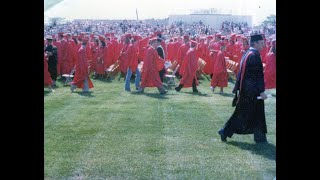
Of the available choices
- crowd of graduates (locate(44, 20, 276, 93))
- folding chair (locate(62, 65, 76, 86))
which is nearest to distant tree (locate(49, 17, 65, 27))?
crowd of graduates (locate(44, 20, 276, 93))

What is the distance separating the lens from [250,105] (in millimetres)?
4711

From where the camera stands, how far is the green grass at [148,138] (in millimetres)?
4363

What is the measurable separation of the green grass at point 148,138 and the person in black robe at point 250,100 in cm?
6

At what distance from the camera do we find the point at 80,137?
14.7 feet

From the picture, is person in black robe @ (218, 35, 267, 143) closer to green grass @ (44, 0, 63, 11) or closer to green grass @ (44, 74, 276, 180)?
green grass @ (44, 74, 276, 180)

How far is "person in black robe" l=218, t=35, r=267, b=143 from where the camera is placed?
4566 mm

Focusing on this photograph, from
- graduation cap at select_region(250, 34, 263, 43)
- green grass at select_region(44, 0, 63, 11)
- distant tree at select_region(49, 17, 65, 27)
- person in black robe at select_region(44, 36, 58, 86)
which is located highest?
green grass at select_region(44, 0, 63, 11)

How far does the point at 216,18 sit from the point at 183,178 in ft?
4.47

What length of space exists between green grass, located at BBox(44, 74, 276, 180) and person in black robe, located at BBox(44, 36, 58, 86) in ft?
0.37

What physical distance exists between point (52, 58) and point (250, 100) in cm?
179

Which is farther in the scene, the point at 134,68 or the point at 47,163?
the point at 134,68

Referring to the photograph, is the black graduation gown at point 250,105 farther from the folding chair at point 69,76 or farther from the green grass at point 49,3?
the green grass at point 49,3
